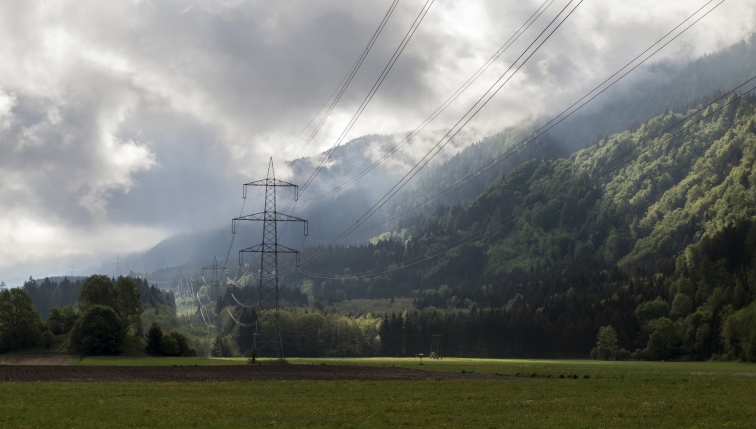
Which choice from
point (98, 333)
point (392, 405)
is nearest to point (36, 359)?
point (98, 333)

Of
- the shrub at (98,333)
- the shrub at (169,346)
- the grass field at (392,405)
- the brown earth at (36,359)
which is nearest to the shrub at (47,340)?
the brown earth at (36,359)

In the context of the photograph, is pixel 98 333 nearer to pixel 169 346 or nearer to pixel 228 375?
pixel 169 346

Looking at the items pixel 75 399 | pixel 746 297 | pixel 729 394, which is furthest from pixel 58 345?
pixel 746 297

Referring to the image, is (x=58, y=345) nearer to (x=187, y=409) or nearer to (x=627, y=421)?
(x=187, y=409)

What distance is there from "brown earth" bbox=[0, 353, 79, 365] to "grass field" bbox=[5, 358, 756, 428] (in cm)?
8621

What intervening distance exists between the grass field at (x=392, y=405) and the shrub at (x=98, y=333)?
9052 centimetres

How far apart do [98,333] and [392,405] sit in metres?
122

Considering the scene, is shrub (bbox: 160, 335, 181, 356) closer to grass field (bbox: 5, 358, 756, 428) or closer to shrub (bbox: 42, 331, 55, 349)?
shrub (bbox: 42, 331, 55, 349)

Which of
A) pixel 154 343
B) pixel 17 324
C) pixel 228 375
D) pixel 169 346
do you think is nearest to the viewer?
pixel 228 375

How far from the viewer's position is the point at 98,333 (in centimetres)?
15125

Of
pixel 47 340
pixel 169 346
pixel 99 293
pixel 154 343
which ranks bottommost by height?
pixel 169 346

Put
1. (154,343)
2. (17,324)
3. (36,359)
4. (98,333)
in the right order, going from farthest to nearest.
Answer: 1. (17,324)
2. (154,343)
3. (98,333)
4. (36,359)

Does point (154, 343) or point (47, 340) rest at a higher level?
point (47, 340)

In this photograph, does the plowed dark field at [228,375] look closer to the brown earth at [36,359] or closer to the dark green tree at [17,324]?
the brown earth at [36,359]
